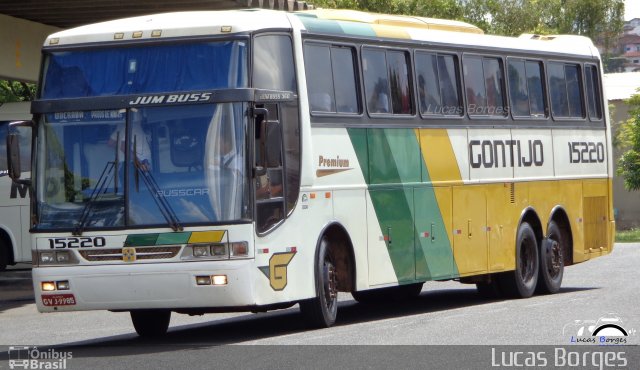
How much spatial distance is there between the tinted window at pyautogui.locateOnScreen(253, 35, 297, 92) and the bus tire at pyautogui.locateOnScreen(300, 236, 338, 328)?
1.76m

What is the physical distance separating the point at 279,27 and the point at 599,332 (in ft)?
14.5

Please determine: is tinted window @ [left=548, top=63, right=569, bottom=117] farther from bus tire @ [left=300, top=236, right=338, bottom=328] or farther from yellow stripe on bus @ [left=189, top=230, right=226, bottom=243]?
yellow stripe on bus @ [left=189, top=230, right=226, bottom=243]

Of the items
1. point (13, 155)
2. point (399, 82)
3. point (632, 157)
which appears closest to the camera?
point (13, 155)

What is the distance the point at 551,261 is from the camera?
2016 cm

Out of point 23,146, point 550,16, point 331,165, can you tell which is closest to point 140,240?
point 331,165

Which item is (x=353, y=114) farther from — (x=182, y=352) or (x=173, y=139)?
(x=182, y=352)

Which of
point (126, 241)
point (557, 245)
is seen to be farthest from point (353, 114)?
point (557, 245)

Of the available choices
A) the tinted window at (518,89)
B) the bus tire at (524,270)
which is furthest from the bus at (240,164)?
the tinted window at (518,89)

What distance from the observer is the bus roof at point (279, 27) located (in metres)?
14.0

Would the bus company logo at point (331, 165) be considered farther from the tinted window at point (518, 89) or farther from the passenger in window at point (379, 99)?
the tinted window at point (518, 89)

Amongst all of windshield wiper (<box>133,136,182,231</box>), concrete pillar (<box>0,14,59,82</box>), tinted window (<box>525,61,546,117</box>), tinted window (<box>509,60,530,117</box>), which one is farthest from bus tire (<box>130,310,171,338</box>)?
concrete pillar (<box>0,14,59,82</box>)

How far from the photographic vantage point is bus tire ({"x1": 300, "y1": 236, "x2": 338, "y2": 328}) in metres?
14.6

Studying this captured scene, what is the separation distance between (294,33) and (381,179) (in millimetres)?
2393

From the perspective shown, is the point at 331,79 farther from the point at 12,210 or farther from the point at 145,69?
the point at 12,210
